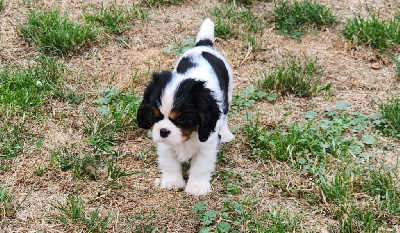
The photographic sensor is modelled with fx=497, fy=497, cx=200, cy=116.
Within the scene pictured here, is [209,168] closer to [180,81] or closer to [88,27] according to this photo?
[180,81]

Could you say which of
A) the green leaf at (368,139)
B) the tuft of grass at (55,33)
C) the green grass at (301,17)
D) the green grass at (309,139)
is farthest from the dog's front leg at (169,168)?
the green grass at (301,17)

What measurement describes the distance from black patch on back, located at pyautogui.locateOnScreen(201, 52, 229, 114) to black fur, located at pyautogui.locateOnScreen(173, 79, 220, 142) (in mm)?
563

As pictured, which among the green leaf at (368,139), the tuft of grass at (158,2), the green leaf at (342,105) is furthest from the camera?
the tuft of grass at (158,2)

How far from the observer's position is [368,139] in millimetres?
4340

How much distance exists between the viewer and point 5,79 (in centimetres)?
473

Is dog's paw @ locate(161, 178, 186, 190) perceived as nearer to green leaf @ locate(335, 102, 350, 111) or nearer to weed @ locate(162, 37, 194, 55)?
green leaf @ locate(335, 102, 350, 111)

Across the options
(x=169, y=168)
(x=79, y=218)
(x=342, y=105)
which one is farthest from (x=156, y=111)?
(x=342, y=105)

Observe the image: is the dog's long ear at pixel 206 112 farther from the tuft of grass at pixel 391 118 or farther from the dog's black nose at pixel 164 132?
the tuft of grass at pixel 391 118

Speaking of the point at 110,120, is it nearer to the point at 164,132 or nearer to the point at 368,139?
the point at 164,132

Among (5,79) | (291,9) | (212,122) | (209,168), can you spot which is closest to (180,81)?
(212,122)

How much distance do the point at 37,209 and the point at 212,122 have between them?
141 centimetres

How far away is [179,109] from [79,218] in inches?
40.1

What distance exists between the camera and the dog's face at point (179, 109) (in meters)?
3.33

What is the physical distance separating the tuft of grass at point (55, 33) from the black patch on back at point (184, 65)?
1.78 m
